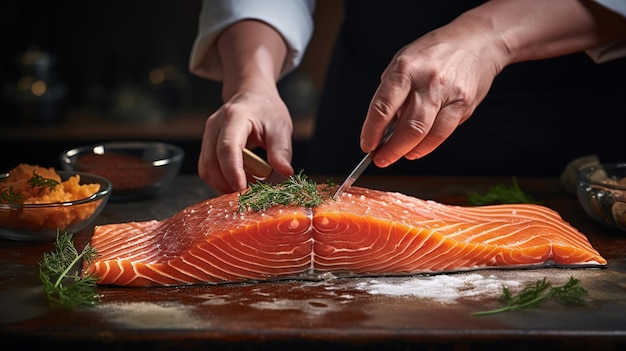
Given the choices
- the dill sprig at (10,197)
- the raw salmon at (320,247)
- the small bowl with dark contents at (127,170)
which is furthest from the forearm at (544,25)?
the dill sprig at (10,197)

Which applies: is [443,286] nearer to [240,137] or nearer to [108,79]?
[240,137]

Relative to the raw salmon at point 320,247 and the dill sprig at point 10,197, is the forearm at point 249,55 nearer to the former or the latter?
the raw salmon at point 320,247

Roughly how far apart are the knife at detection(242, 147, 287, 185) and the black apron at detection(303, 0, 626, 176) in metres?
0.81

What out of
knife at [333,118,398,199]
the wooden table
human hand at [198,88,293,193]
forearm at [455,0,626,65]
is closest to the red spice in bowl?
human hand at [198,88,293,193]

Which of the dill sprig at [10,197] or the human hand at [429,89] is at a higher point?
the human hand at [429,89]

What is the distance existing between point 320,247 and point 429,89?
498mm

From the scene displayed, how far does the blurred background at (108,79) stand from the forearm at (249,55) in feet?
5.50

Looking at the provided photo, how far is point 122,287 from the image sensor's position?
1.92m

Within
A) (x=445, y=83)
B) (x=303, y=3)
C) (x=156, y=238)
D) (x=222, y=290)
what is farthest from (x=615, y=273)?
(x=303, y=3)

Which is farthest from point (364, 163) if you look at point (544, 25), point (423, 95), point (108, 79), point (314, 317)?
point (108, 79)

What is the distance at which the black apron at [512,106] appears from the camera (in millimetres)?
2893

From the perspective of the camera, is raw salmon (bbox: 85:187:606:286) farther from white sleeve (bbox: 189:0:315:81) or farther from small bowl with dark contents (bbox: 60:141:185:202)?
white sleeve (bbox: 189:0:315:81)

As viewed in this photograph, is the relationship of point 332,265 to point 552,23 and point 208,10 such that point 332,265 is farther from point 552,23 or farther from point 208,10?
point 208,10

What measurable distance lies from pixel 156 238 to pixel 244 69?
756 millimetres
